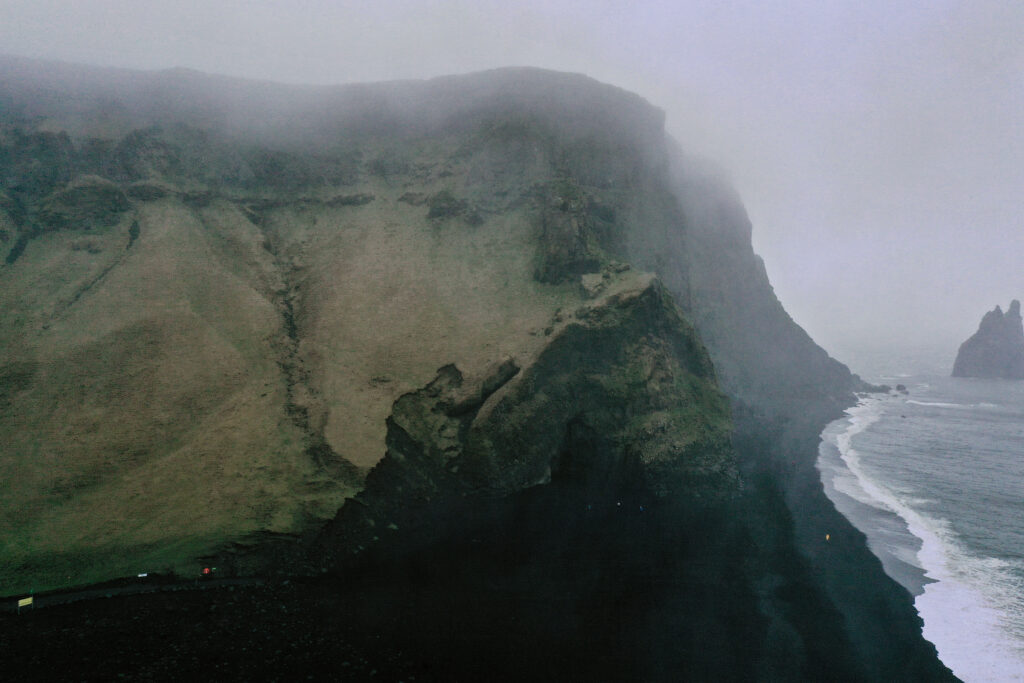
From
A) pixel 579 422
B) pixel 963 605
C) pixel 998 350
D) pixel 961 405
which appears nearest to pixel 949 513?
pixel 963 605

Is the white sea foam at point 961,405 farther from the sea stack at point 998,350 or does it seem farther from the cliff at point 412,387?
the sea stack at point 998,350

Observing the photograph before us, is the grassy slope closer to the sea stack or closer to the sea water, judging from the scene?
the sea water

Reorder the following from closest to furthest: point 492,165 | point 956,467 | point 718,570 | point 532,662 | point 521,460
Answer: point 532,662
point 718,570
point 521,460
point 956,467
point 492,165

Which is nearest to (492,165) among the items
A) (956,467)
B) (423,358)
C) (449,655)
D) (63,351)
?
(423,358)

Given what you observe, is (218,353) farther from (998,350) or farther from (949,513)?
(998,350)

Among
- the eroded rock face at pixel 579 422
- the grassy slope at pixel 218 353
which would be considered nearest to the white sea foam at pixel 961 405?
the eroded rock face at pixel 579 422

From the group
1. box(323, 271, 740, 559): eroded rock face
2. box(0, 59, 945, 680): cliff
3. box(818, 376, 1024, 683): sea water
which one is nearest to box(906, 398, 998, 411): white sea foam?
box(818, 376, 1024, 683): sea water

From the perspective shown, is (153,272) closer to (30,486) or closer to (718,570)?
(30,486)
